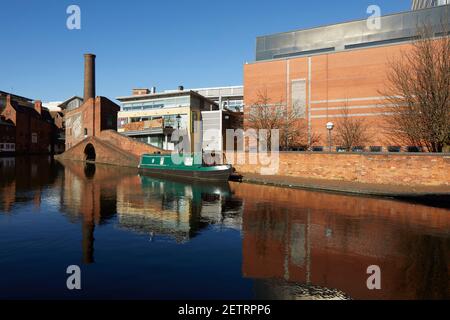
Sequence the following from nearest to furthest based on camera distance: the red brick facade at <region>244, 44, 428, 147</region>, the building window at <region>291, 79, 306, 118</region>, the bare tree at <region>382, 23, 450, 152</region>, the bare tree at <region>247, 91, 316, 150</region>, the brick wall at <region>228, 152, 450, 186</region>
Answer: the brick wall at <region>228, 152, 450, 186</region> → the bare tree at <region>382, 23, 450, 152</region> → the red brick facade at <region>244, 44, 428, 147</region> → the bare tree at <region>247, 91, 316, 150</region> → the building window at <region>291, 79, 306, 118</region>

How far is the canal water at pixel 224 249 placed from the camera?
6.41 meters

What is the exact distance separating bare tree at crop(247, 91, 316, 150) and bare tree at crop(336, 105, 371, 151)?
360 cm

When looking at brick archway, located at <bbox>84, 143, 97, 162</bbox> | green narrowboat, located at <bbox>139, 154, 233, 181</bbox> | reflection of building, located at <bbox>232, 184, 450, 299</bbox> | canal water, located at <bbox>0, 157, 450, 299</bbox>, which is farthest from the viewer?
brick archway, located at <bbox>84, 143, 97, 162</bbox>

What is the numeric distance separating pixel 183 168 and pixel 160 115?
765 inches

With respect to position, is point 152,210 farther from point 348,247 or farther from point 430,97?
point 430,97

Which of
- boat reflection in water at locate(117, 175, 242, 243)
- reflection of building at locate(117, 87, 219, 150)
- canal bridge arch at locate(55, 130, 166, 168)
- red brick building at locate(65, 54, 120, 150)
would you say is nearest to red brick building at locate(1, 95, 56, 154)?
red brick building at locate(65, 54, 120, 150)

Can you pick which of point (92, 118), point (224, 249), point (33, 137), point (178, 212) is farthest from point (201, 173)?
point (33, 137)

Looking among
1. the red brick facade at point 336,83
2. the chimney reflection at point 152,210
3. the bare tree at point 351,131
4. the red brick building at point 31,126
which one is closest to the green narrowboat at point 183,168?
the chimney reflection at point 152,210

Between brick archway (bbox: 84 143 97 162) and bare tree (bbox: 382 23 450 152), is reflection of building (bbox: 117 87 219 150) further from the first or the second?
bare tree (bbox: 382 23 450 152)

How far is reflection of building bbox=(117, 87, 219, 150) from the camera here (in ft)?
145

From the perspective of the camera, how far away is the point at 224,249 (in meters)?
9.01

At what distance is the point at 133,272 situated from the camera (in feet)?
23.6
